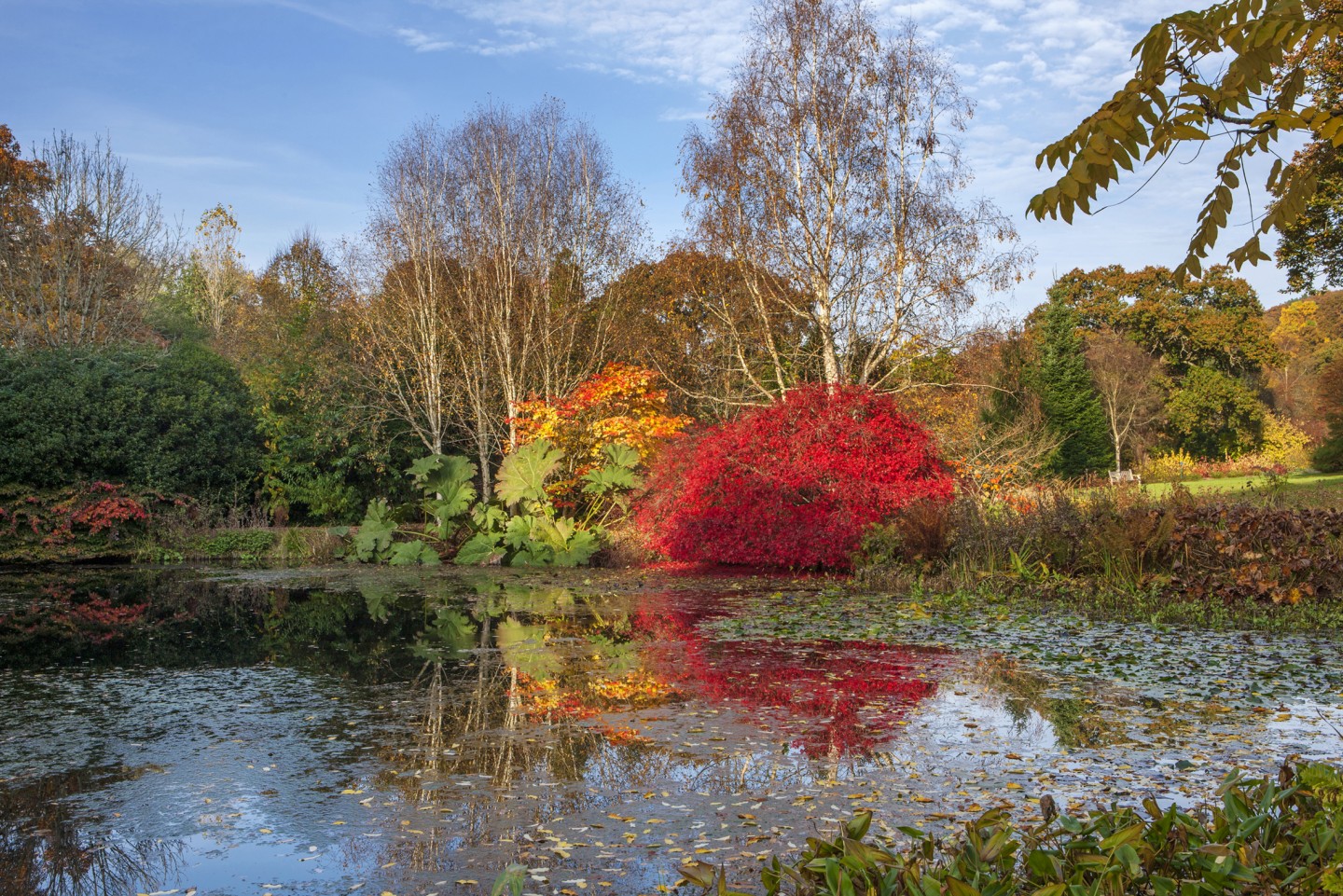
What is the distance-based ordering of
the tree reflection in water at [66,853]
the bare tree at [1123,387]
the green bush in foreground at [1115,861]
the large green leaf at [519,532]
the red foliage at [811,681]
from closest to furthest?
the green bush in foreground at [1115,861]
the tree reflection in water at [66,853]
the red foliage at [811,681]
the large green leaf at [519,532]
the bare tree at [1123,387]

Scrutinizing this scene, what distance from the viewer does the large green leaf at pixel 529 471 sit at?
1686 cm

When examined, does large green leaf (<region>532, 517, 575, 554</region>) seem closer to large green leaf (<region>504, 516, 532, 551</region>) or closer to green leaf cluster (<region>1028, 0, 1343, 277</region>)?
large green leaf (<region>504, 516, 532, 551</region>)

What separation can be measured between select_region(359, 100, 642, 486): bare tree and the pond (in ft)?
36.2

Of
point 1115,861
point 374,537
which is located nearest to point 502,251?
point 374,537

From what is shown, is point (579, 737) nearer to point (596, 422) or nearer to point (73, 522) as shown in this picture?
point (596, 422)

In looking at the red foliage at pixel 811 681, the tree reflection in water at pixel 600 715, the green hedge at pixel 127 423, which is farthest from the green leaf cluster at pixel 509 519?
the red foliage at pixel 811 681

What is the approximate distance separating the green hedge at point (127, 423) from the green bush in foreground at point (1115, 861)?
1904 centimetres

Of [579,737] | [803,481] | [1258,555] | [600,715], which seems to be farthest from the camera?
[803,481]

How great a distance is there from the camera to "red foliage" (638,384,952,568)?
1280 cm

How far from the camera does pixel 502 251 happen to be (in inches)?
779

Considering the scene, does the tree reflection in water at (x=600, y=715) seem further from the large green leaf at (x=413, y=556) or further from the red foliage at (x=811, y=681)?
the large green leaf at (x=413, y=556)

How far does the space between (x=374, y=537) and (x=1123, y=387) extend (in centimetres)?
2813

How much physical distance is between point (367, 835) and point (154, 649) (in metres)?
5.80

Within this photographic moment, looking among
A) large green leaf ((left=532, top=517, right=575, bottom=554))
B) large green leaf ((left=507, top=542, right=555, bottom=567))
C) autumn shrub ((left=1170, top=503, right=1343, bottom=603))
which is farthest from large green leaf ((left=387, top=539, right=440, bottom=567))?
autumn shrub ((left=1170, top=503, right=1343, bottom=603))
